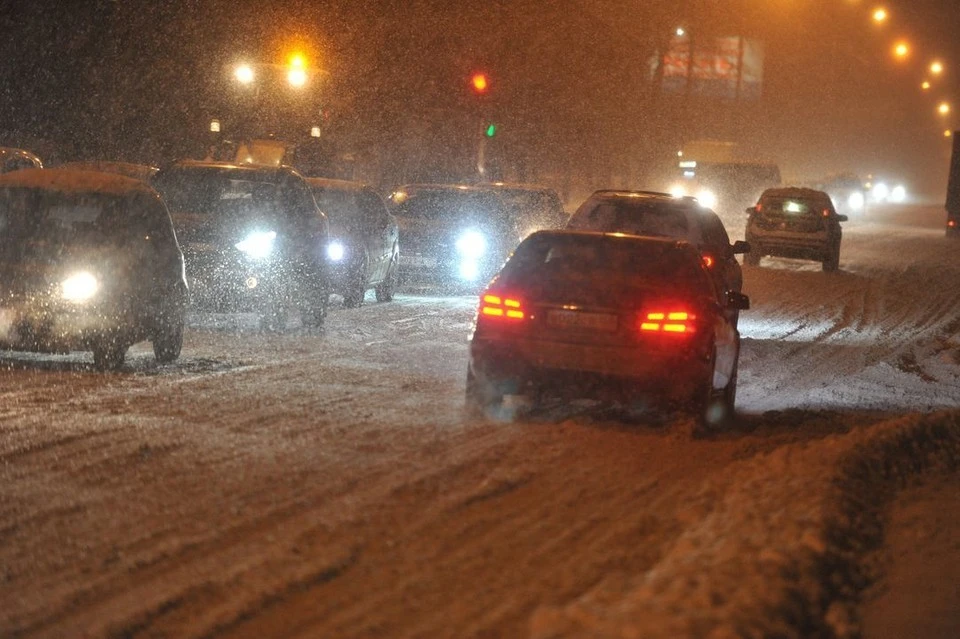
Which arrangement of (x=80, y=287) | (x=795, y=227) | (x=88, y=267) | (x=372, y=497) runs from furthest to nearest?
1. (x=795, y=227)
2. (x=88, y=267)
3. (x=80, y=287)
4. (x=372, y=497)

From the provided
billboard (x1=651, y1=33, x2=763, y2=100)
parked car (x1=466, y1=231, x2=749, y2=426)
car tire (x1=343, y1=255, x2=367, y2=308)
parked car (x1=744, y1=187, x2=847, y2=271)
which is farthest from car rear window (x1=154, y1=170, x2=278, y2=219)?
billboard (x1=651, y1=33, x2=763, y2=100)

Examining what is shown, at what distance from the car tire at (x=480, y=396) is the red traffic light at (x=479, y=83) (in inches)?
572

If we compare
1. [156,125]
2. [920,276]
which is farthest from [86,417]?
[156,125]

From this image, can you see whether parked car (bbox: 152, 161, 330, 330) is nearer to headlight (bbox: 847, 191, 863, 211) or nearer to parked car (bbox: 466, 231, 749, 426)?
parked car (bbox: 466, 231, 749, 426)

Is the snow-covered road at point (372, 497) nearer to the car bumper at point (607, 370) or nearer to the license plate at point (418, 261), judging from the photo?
the car bumper at point (607, 370)

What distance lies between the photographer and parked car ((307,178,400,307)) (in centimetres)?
1852

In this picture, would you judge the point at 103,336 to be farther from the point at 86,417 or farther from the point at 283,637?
the point at 283,637

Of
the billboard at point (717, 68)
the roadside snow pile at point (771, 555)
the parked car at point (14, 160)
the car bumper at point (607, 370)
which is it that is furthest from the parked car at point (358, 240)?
the billboard at point (717, 68)

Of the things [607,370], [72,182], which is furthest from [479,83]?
[607,370]

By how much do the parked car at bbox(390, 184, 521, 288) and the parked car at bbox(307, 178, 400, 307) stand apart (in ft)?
7.27

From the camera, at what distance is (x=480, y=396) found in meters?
10.2

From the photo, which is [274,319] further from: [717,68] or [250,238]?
[717,68]

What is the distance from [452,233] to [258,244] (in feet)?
23.5

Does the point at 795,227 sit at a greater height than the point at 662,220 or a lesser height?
lesser
